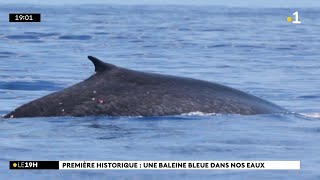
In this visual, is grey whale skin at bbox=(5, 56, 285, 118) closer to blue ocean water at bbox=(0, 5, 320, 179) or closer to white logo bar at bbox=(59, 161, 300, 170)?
blue ocean water at bbox=(0, 5, 320, 179)

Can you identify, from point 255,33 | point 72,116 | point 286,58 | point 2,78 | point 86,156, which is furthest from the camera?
point 255,33

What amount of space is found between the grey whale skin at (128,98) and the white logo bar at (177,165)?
2.78m

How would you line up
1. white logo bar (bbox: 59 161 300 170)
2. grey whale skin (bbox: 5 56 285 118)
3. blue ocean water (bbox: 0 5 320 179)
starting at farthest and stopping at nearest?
grey whale skin (bbox: 5 56 285 118) < blue ocean water (bbox: 0 5 320 179) < white logo bar (bbox: 59 161 300 170)

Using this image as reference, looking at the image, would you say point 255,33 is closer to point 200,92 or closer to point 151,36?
point 151,36

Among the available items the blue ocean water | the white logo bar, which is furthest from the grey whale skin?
the white logo bar

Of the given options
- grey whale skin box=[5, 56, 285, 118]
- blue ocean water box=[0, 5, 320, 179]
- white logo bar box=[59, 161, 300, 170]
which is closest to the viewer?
white logo bar box=[59, 161, 300, 170]

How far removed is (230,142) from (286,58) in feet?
73.5

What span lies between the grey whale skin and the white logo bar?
278cm

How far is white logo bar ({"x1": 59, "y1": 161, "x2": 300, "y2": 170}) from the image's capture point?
39.3 feet

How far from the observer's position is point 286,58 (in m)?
36.0

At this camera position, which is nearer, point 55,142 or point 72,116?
point 55,142

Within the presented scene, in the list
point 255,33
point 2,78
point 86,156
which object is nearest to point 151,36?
point 255,33

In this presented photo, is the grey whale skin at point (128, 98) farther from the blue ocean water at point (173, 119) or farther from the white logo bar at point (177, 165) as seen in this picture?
the white logo bar at point (177, 165)

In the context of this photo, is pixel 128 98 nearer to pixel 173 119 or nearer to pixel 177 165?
pixel 173 119
